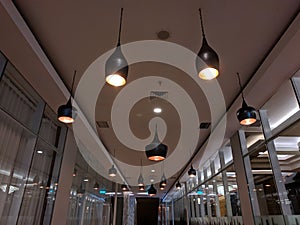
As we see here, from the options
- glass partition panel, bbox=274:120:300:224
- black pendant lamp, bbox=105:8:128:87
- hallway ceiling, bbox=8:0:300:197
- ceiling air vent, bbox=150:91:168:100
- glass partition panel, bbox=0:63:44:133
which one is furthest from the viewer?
ceiling air vent, bbox=150:91:168:100

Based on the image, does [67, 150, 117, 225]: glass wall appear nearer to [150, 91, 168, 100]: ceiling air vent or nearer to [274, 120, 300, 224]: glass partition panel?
[150, 91, 168, 100]: ceiling air vent

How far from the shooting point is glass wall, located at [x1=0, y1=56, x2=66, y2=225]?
2.97 m

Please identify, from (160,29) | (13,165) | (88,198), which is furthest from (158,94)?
(88,198)

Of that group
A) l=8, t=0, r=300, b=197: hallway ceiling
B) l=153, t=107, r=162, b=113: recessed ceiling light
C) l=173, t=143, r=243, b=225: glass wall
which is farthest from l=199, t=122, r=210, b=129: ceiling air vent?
l=8, t=0, r=300, b=197: hallway ceiling

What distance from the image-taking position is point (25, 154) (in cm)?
346

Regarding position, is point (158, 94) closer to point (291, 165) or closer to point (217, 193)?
point (291, 165)

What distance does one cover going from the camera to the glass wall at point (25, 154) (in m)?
2.97

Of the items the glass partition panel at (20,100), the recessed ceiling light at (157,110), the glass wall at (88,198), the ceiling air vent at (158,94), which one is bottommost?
the glass wall at (88,198)

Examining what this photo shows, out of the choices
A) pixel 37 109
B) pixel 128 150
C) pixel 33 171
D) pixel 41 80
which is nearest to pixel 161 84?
pixel 41 80

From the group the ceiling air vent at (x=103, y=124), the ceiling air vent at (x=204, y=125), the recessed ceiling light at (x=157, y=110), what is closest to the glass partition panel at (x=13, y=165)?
the ceiling air vent at (x=103, y=124)

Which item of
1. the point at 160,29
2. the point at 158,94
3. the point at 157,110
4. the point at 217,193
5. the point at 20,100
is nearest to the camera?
the point at 160,29

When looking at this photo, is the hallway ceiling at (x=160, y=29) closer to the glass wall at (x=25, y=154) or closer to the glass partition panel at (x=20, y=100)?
the glass partition panel at (x=20, y=100)

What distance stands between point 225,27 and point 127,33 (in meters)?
1.21

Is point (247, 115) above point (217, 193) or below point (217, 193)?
above
